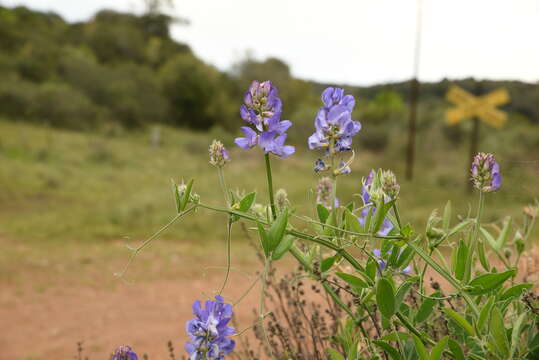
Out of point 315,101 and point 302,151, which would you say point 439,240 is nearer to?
point 302,151

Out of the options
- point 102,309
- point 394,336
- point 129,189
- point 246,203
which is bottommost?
point 102,309

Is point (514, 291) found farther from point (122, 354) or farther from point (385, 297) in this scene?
point (122, 354)

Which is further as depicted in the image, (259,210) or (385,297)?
(259,210)

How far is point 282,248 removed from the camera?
846mm

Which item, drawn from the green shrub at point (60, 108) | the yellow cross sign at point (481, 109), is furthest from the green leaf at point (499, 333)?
the green shrub at point (60, 108)

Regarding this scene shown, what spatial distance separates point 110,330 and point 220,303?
9.70 ft

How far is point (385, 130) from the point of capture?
1909 cm

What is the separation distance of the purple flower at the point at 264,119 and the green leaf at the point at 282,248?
0.16m

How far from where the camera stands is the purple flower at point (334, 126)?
0.94 meters

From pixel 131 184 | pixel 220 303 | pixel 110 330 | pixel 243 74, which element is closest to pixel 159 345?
pixel 110 330

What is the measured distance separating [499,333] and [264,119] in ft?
1.75

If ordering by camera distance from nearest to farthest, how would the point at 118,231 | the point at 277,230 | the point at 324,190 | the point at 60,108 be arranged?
the point at 277,230 → the point at 324,190 → the point at 118,231 → the point at 60,108

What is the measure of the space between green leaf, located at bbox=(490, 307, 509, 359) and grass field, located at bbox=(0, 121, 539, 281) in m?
1.02

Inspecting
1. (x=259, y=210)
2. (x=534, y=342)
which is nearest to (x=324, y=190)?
(x=259, y=210)
